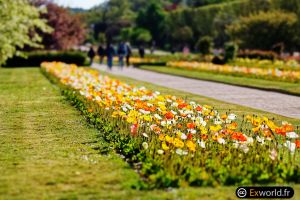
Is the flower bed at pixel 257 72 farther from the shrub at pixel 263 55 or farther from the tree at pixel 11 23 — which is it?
the tree at pixel 11 23

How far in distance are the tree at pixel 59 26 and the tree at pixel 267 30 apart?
18725 mm

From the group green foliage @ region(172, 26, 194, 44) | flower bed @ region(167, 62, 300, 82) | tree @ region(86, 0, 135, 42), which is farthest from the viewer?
tree @ region(86, 0, 135, 42)

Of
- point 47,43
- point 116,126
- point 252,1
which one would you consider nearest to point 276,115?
point 116,126

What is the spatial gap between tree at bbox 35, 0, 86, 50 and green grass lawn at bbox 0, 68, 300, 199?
124 feet

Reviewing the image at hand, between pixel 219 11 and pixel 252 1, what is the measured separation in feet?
32.4

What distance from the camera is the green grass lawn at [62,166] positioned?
5742 millimetres

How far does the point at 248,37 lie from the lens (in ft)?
186

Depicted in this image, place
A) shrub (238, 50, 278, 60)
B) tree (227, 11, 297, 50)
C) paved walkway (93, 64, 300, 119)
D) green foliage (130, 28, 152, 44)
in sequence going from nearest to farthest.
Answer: paved walkway (93, 64, 300, 119) → shrub (238, 50, 278, 60) → tree (227, 11, 297, 50) → green foliage (130, 28, 152, 44)

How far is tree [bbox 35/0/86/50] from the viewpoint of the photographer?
4841 cm

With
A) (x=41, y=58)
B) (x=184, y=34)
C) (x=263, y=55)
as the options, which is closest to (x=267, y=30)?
(x=263, y=55)

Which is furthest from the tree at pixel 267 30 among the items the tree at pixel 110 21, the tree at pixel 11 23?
the tree at pixel 110 21

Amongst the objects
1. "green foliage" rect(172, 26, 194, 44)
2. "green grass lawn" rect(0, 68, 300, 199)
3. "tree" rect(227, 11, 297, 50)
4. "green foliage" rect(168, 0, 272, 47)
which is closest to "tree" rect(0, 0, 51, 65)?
"green grass lawn" rect(0, 68, 300, 199)

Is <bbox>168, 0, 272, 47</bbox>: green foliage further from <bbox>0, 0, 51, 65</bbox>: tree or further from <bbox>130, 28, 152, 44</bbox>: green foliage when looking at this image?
<bbox>0, 0, 51, 65</bbox>: tree

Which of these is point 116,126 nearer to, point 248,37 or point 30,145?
point 30,145
